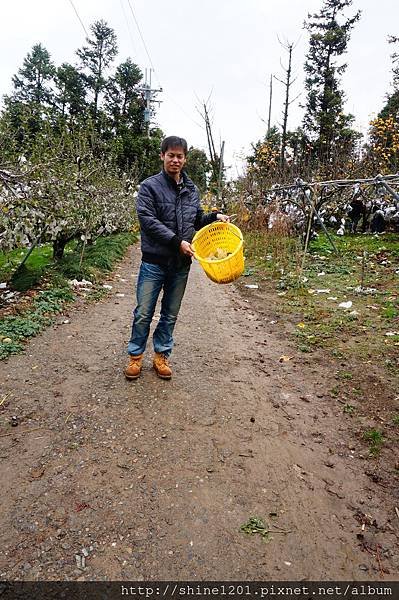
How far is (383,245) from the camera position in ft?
30.4

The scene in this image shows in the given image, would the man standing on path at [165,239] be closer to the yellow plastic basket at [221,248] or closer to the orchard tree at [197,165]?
the yellow plastic basket at [221,248]

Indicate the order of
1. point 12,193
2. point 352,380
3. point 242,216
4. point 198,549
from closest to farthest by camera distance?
point 198,549
point 352,380
point 12,193
point 242,216

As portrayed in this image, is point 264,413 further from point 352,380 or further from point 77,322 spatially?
point 77,322

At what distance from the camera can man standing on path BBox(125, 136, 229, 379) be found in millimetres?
2707

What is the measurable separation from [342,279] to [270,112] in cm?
2104

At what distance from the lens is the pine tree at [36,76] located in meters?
29.5

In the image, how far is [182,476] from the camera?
210cm

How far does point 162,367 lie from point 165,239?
112 centimetres

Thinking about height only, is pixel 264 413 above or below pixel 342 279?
below

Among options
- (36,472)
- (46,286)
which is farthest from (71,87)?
(36,472)

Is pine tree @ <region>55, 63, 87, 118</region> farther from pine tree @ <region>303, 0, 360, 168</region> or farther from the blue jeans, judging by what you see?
the blue jeans

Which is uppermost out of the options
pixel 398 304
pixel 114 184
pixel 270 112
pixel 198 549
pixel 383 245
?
pixel 270 112

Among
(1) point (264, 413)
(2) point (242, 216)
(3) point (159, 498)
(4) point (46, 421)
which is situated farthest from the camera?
(2) point (242, 216)

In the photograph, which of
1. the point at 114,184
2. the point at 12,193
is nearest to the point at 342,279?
the point at 12,193
